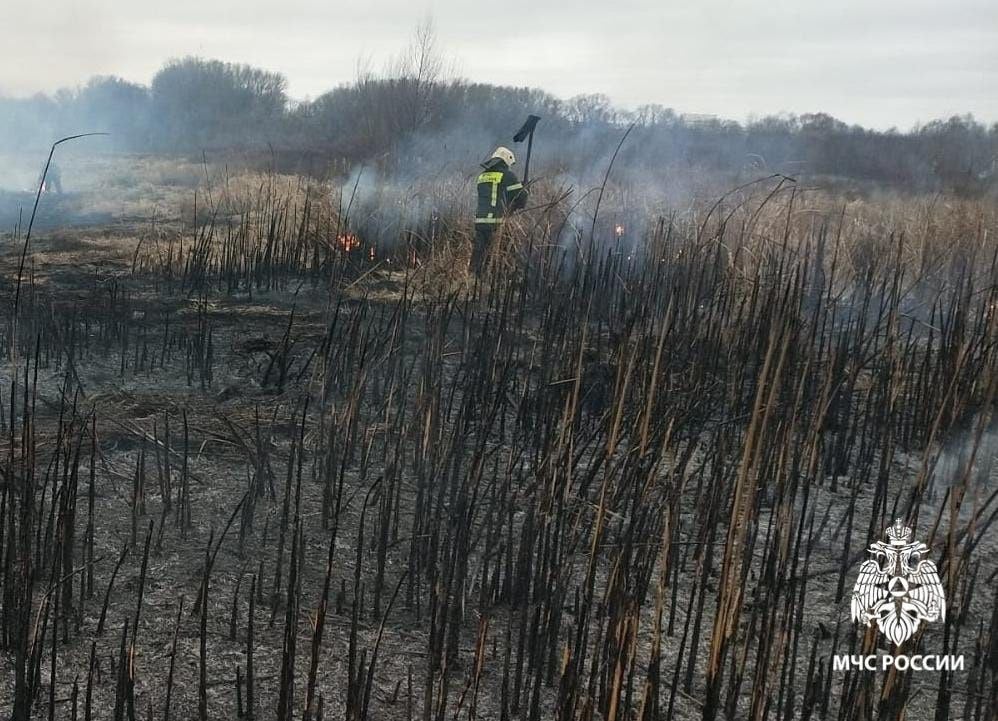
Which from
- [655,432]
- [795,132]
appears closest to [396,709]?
[655,432]

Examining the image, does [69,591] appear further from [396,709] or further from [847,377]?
[847,377]

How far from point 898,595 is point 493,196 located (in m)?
5.80

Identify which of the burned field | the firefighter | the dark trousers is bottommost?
the burned field

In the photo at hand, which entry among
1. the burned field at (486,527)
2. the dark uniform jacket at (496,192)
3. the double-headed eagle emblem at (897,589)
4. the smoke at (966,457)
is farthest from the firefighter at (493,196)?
the double-headed eagle emblem at (897,589)

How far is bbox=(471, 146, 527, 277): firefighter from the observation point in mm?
7422

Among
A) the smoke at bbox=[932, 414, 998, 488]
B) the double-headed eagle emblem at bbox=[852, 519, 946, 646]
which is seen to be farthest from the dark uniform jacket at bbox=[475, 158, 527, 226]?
the double-headed eagle emblem at bbox=[852, 519, 946, 646]

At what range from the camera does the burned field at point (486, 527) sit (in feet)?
6.47

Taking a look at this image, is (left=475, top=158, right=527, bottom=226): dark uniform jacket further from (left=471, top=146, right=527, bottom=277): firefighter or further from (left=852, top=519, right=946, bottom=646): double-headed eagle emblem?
(left=852, top=519, right=946, bottom=646): double-headed eagle emblem

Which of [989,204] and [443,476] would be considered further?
[989,204]

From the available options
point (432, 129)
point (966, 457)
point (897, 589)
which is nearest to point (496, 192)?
point (966, 457)

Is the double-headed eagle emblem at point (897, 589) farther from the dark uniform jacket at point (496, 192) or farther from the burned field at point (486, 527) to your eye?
the dark uniform jacket at point (496, 192)

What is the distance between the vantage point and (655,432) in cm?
308

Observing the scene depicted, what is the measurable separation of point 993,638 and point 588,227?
6253mm

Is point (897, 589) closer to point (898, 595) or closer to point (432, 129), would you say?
point (898, 595)
